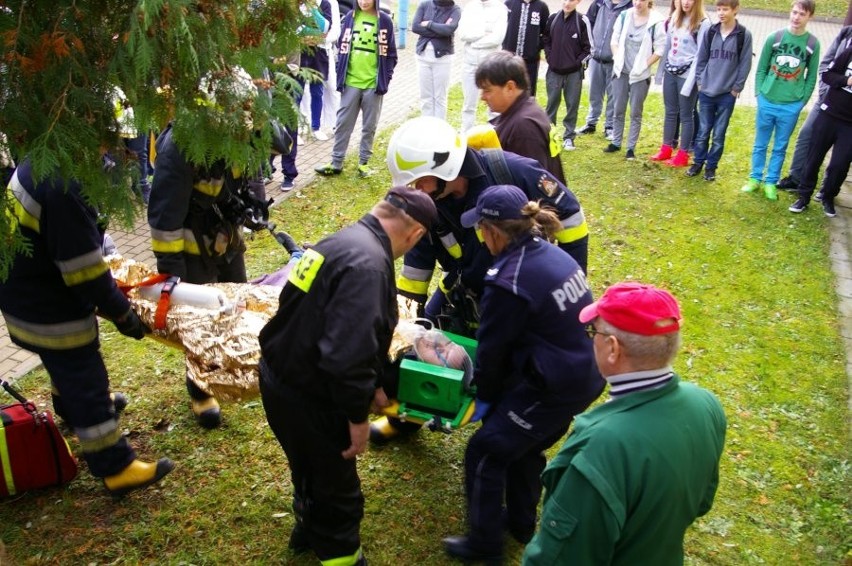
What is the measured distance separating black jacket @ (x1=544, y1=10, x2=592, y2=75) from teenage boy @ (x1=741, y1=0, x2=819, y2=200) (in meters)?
2.53

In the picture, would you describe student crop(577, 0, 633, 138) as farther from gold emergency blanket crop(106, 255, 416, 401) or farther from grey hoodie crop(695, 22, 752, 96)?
gold emergency blanket crop(106, 255, 416, 401)

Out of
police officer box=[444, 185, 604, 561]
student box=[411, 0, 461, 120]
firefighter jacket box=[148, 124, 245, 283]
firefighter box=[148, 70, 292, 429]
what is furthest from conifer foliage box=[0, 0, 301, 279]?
student box=[411, 0, 461, 120]

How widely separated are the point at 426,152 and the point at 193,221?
1.79 metres

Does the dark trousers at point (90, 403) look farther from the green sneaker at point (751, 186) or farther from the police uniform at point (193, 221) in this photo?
the green sneaker at point (751, 186)

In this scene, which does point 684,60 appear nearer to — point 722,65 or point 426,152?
point 722,65

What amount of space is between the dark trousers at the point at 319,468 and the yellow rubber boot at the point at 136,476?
1166 mm

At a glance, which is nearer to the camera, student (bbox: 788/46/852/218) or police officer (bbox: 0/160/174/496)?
police officer (bbox: 0/160/174/496)

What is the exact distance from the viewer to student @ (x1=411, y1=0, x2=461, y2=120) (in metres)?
10.1

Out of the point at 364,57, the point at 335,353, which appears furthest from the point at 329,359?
the point at 364,57

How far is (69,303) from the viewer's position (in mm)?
4043

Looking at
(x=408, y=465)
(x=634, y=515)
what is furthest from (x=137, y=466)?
(x=634, y=515)

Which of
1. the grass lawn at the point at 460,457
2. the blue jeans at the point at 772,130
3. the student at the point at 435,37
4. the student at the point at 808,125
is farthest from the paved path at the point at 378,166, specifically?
the student at the point at 435,37

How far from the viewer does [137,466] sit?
4.44 meters

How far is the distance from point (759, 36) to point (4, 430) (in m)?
19.7
